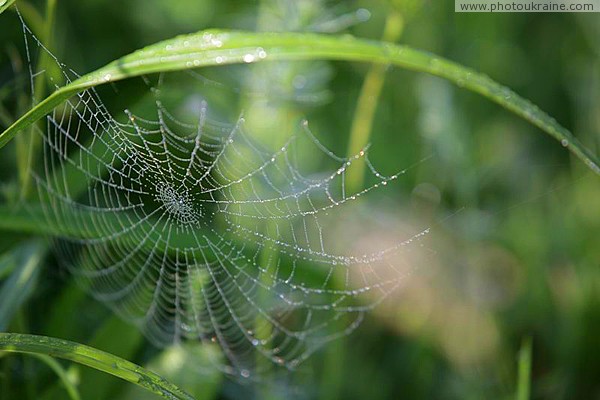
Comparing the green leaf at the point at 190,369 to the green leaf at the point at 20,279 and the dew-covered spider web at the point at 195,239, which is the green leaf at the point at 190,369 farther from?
the green leaf at the point at 20,279

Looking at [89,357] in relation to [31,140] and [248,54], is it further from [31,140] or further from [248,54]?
[31,140]

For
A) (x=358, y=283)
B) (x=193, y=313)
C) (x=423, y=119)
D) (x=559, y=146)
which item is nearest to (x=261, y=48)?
(x=193, y=313)

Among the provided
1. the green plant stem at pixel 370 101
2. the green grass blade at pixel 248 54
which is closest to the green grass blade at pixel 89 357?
the green grass blade at pixel 248 54

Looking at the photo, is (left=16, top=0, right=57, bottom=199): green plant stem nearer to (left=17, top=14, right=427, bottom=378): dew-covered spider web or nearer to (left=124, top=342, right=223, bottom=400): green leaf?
(left=17, top=14, right=427, bottom=378): dew-covered spider web

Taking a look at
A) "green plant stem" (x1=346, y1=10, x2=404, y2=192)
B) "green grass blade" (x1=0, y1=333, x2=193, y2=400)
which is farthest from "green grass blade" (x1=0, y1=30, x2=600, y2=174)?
"green plant stem" (x1=346, y1=10, x2=404, y2=192)

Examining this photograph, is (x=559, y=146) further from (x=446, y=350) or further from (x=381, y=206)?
(x=446, y=350)
